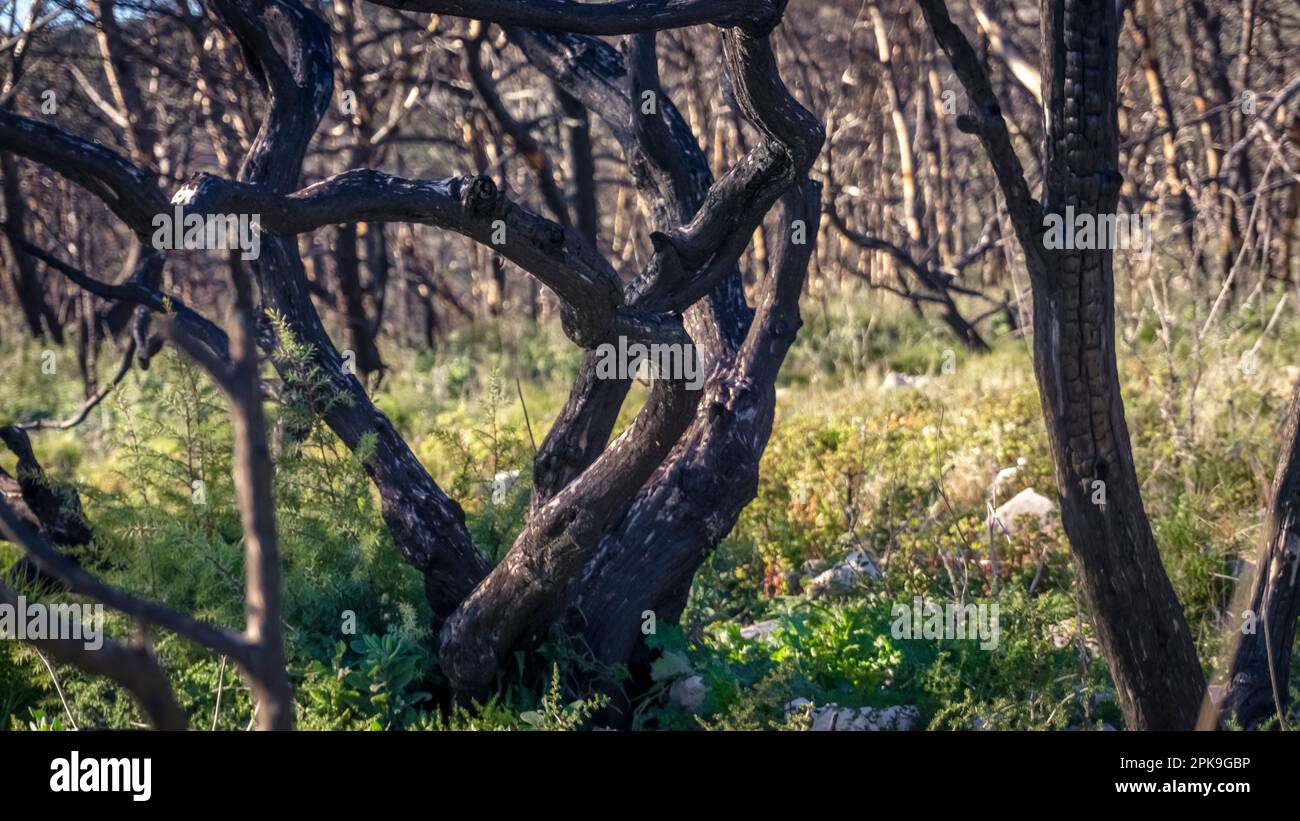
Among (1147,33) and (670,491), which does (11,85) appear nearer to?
(670,491)

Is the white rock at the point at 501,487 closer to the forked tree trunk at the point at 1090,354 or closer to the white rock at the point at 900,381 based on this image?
the forked tree trunk at the point at 1090,354

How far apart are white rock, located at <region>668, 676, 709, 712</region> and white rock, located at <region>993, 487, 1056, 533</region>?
7.62ft

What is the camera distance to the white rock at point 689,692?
171 inches

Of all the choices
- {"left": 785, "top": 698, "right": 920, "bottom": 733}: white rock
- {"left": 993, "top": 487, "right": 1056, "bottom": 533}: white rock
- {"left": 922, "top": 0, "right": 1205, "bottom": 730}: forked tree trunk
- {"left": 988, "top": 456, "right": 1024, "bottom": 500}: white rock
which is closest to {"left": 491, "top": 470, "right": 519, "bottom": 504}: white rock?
{"left": 785, "top": 698, "right": 920, "bottom": 733}: white rock

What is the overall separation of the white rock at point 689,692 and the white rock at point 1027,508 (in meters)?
2.32

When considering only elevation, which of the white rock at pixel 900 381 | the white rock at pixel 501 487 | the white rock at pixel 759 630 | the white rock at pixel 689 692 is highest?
the white rock at pixel 900 381

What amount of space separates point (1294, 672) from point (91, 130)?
11.2 metres

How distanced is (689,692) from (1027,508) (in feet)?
8.92

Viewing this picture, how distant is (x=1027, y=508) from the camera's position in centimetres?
640

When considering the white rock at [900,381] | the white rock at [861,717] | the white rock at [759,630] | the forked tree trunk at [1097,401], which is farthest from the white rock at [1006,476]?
the forked tree trunk at [1097,401]

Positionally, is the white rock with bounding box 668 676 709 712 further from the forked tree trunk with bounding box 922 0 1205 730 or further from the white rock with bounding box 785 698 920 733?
the forked tree trunk with bounding box 922 0 1205 730

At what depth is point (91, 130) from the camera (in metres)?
12.0

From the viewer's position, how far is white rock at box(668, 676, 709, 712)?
4332 millimetres

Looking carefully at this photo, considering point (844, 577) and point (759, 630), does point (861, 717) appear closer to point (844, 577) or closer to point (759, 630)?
point (759, 630)
